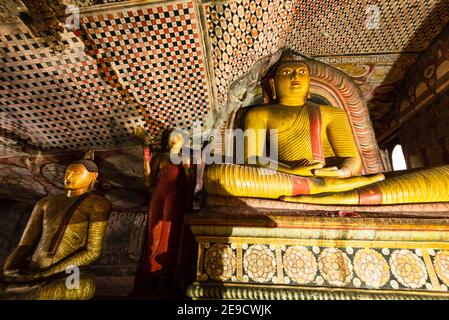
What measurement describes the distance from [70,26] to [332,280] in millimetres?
3166

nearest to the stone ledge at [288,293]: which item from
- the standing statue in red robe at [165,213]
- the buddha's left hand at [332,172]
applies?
the standing statue in red robe at [165,213]

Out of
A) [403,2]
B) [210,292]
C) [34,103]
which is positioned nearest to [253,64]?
[403,2]

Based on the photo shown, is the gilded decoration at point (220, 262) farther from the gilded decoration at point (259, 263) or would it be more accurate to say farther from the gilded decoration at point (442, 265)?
the gilded decoration at point (442, 265)

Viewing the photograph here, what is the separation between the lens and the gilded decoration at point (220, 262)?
6.27 feet

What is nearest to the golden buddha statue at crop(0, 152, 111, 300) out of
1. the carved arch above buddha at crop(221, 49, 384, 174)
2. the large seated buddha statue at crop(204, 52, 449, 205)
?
the large seated buddha statue at crop(204, 52, 449, 205)

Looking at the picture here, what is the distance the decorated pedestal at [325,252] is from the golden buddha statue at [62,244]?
942 millimetres

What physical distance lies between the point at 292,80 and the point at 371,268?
9.00ft

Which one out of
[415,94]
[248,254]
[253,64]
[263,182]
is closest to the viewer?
[248,254]

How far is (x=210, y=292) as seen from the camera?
1.81m

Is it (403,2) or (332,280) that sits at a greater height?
(403,2)

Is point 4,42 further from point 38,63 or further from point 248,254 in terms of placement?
point 248,254

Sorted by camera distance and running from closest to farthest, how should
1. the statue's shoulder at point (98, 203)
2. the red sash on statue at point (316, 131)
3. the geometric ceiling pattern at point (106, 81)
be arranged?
the statue's shoulder at point (98, 203) → the geometric ceiling pattern at point (106, 81) → the red sash on statue at point (316, 131)

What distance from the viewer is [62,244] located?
2365 millimetres

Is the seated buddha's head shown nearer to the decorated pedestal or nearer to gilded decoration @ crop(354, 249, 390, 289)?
the decorated pedestal
